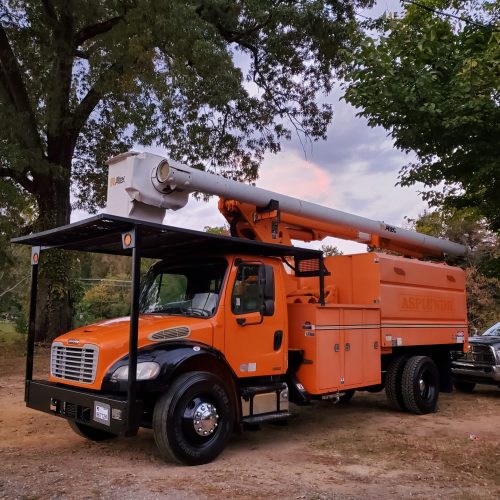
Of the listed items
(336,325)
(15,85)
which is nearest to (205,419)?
(336,325)

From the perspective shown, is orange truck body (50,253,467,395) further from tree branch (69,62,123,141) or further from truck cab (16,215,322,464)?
tree branch (69,62,123,141)

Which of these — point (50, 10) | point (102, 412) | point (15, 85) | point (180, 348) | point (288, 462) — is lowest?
point (288, 462)

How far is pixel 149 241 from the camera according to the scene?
6914 mm

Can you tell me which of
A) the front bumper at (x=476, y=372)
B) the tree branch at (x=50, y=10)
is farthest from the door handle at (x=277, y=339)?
the tree branch at (x=50, y=10)

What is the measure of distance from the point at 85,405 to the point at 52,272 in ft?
41.3

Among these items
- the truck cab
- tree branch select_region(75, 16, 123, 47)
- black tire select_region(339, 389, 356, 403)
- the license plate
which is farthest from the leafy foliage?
the license plate

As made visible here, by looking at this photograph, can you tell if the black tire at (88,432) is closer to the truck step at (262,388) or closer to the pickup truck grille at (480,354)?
the truck step at (262,388)

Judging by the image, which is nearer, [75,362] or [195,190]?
[75,362]

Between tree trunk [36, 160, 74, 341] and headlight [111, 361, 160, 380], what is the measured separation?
40.8 ft

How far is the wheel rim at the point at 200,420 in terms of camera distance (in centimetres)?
591

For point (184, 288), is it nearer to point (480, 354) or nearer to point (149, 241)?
point (149, 241)

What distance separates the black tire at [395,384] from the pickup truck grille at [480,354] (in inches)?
109

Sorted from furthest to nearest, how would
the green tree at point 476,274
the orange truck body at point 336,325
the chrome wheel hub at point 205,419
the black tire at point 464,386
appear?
the green tree at point 476,274 → the black tire at point 464,386 → the orange truck body at point 336,325 → the chrome wheel hub at point 205,419

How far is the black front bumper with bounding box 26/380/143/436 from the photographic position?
5.51 m
